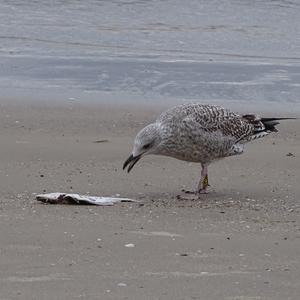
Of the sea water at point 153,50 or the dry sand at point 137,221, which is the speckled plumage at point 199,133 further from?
the sea water at point 153,50

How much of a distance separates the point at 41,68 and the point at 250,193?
685cm

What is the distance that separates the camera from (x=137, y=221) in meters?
7.55

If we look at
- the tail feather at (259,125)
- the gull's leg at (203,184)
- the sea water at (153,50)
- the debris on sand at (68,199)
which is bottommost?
the sea water at (153,50)

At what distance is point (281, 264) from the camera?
645 centimetres

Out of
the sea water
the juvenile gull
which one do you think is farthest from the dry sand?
the sea water

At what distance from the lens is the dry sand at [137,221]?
596 centimetres

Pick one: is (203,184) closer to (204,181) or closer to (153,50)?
(204,181)

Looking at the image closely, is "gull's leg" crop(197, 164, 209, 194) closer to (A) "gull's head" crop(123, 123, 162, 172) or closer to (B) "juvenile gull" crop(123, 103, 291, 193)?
(B) "juvenile gull" crop(123, 103, 291, 193)

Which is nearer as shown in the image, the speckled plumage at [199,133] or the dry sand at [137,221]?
the dry sand at [137,221]

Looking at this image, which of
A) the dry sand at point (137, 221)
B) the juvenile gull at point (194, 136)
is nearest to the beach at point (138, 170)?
the dry sand at point (137, 221)

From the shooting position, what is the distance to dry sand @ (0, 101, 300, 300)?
5.96m

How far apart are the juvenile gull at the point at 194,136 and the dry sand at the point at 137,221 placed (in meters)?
0.34

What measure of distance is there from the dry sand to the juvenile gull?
335 mm

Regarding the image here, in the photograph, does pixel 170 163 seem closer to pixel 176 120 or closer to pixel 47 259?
pixel 176 120
